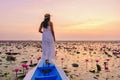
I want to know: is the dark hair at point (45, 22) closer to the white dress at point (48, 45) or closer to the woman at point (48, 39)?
the woman at point (48, 39)

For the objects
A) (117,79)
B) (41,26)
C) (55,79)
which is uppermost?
(41,26)

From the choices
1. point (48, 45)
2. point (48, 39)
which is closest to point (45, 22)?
point (48, 39)

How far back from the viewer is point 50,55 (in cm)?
1193

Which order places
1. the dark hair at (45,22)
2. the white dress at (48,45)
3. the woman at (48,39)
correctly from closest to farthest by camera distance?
the dark hair at (45,22) → the woman at (48,39) → the white dress at (48,45)

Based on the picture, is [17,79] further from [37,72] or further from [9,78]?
[37,72]

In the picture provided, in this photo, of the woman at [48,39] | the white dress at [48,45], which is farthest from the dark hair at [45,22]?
the white dress at [48,45]

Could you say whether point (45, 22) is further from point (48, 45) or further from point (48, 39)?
point (48, 45)

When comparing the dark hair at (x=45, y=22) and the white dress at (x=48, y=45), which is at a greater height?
the dark hair at (x=45, y=22)

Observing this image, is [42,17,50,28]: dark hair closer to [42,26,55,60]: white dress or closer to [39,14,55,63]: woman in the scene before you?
[39,14,55,63]: woman

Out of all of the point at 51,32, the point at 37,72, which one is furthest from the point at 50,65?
the point at 51,32

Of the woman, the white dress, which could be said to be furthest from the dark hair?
the white dress

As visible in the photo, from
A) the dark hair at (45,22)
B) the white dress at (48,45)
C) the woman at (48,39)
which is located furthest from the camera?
the white dress at (48,45)

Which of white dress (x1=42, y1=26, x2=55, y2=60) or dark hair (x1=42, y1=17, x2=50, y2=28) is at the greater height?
dark hair (x1=42, y1=17, x2=50, y2=28)

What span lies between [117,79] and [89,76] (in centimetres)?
153
